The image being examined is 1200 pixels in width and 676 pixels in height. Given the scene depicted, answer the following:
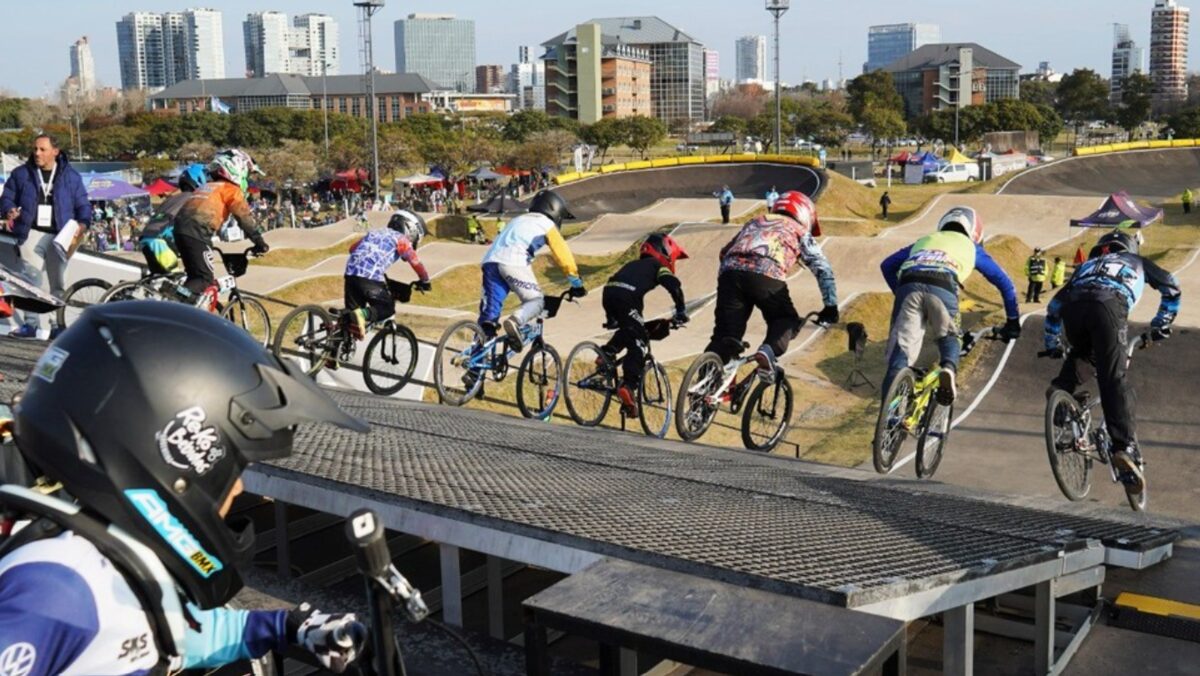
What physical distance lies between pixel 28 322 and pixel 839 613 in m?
11.5

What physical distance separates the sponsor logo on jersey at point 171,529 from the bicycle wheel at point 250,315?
9544 millimetres

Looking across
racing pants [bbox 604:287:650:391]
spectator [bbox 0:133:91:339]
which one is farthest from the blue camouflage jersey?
spectator [bbox 0:133:91:339]

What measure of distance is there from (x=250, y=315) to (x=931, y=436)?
7.19 m

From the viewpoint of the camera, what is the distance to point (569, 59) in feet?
546

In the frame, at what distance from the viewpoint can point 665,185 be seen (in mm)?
A: 73375

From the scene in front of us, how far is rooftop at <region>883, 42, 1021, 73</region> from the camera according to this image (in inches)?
6742

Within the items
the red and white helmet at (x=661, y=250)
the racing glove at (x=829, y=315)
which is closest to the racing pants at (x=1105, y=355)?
the racing glove at (x=829, y=315)

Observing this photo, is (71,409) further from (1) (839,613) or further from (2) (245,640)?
(1) (839,613)

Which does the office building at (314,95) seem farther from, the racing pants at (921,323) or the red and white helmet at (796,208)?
the racing pants at (921,323)

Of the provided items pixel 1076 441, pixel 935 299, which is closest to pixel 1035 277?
pixel 1076 441

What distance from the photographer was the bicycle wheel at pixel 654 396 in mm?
10938

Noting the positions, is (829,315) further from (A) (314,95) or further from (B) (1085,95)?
(A) (314,95)

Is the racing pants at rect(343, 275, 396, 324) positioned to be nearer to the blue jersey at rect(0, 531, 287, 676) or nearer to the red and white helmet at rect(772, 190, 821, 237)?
the red and white helmet at rect(772, 190, 821, 237)

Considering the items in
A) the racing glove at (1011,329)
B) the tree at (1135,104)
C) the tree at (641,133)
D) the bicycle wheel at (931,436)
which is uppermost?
the tree at (1135,104)
